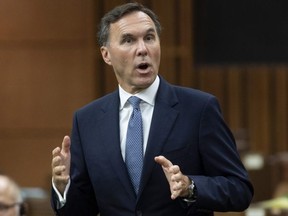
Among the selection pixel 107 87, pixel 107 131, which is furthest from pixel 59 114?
pixel 107 131

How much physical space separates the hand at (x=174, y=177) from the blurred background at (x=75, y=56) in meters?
5.70

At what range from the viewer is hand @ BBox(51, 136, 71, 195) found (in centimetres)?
274

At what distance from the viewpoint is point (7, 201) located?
3.36m

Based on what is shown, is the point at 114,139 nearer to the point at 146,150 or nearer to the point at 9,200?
the point at 146,150

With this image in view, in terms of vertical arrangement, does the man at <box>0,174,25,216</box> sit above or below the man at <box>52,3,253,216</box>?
below

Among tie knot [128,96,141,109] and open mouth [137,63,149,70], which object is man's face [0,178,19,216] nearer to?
tie knot [128,96,141,109]

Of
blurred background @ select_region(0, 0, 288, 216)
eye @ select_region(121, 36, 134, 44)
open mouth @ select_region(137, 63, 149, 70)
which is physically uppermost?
eye @ select_region(121, 36, 134, 44)

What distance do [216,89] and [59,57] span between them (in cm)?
153

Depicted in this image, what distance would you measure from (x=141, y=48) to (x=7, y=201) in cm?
92

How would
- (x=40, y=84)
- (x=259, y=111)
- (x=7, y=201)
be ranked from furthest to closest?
(x=259, y=111) → (x=40, y=84) → (x=7, y=201)

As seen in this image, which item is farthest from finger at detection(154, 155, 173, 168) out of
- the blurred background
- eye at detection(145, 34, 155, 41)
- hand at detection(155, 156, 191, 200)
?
the blurred background

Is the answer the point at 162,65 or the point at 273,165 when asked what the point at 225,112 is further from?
the point at 273,165

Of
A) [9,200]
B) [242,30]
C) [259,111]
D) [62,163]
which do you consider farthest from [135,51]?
[259,111]

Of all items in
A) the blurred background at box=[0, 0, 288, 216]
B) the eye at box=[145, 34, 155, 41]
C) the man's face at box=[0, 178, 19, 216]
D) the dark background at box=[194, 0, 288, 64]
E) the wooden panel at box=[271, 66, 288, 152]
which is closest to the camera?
the eye at box=[145, 34, 155, 41]
